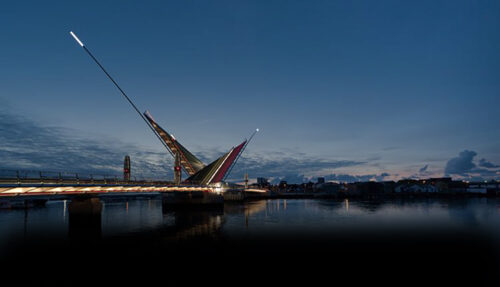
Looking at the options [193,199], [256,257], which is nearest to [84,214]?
[193,199]

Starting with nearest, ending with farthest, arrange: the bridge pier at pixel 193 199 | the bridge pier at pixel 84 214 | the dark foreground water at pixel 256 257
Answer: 1. the dark foreground water at pixel 256 257
2. the bridge pier at pixel 84 214
3. the bridge pier at pixel 193 199

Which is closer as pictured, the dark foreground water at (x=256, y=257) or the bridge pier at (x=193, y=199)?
the dark foreground water at (x=256, y=257)

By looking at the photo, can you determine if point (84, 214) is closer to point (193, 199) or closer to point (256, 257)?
point (193, 199)

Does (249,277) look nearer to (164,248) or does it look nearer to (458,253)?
(164,248)

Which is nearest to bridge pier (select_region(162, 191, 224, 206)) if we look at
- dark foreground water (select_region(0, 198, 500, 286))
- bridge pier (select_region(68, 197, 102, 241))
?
bridge pier (select_region(68, 197, 102, 241))

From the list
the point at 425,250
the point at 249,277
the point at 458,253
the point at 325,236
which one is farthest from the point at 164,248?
the point at 458,253

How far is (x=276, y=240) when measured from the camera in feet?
88.5

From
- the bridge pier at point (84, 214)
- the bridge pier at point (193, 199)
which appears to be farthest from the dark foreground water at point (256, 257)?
the bridge pier at point (193, 199)

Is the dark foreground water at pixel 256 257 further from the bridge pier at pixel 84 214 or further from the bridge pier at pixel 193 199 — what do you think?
the bridge pier at pixel 193 199

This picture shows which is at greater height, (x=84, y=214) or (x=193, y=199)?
(x=84, y=214)

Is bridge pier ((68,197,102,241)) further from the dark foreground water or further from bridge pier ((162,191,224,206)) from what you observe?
bridge pier ((162,191,224,206))

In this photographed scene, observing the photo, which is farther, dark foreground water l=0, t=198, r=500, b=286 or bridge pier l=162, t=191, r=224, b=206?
bridge pier l=162, t=191, r=224, b=206

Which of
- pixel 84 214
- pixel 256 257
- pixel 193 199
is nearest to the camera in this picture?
pixel 256 257

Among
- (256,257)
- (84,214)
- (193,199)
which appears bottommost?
(256,257)
